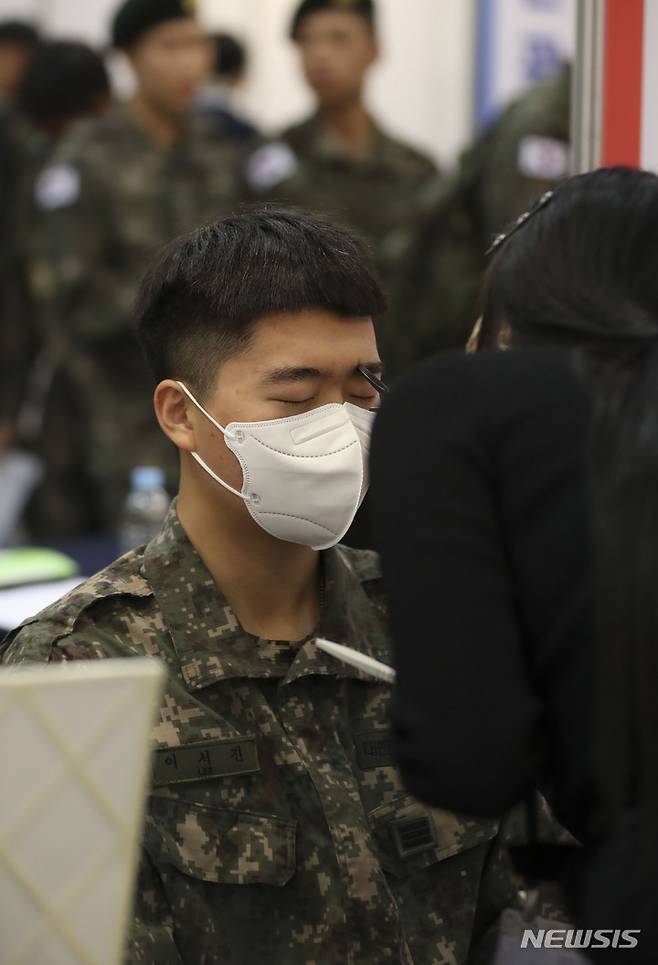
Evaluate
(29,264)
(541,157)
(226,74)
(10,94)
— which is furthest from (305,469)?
(226,74)

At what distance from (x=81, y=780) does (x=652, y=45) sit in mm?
1670

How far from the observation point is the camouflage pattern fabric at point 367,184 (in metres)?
5.09

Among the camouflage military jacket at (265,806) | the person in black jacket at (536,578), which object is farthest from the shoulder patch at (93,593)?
the person in black jacket at (536,578)

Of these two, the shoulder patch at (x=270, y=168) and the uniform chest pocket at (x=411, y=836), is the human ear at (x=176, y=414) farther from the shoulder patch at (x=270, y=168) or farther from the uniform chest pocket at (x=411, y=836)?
the shoulder patch at (x=270, y=168)

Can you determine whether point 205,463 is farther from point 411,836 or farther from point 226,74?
point 226,74

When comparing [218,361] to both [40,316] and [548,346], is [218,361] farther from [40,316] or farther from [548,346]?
[40,316]

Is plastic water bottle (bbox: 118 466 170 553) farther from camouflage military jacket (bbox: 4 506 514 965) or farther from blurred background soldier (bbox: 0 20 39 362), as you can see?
camouflage military jacket (bbox: 4 506 514 965)

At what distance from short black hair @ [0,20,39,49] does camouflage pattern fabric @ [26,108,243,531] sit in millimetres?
1049

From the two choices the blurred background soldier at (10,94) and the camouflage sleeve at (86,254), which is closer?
the camouflage sleeve at (86,254)

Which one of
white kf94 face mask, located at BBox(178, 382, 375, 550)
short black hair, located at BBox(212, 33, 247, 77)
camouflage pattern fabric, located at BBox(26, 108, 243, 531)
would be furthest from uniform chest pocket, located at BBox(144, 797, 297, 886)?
Answer: short black hair, located at BBox(212, 33, 247, 77)

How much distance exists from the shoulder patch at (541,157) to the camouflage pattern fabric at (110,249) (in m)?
1.03

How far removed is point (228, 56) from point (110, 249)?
2.34 meters

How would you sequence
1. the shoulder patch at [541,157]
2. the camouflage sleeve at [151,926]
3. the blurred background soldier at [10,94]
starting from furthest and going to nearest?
the blurred background soldier at [10,94] → the shoulder patch at [541,157] → the camouflage sleeve at [151,926]

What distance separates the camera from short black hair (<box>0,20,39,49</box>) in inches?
232
